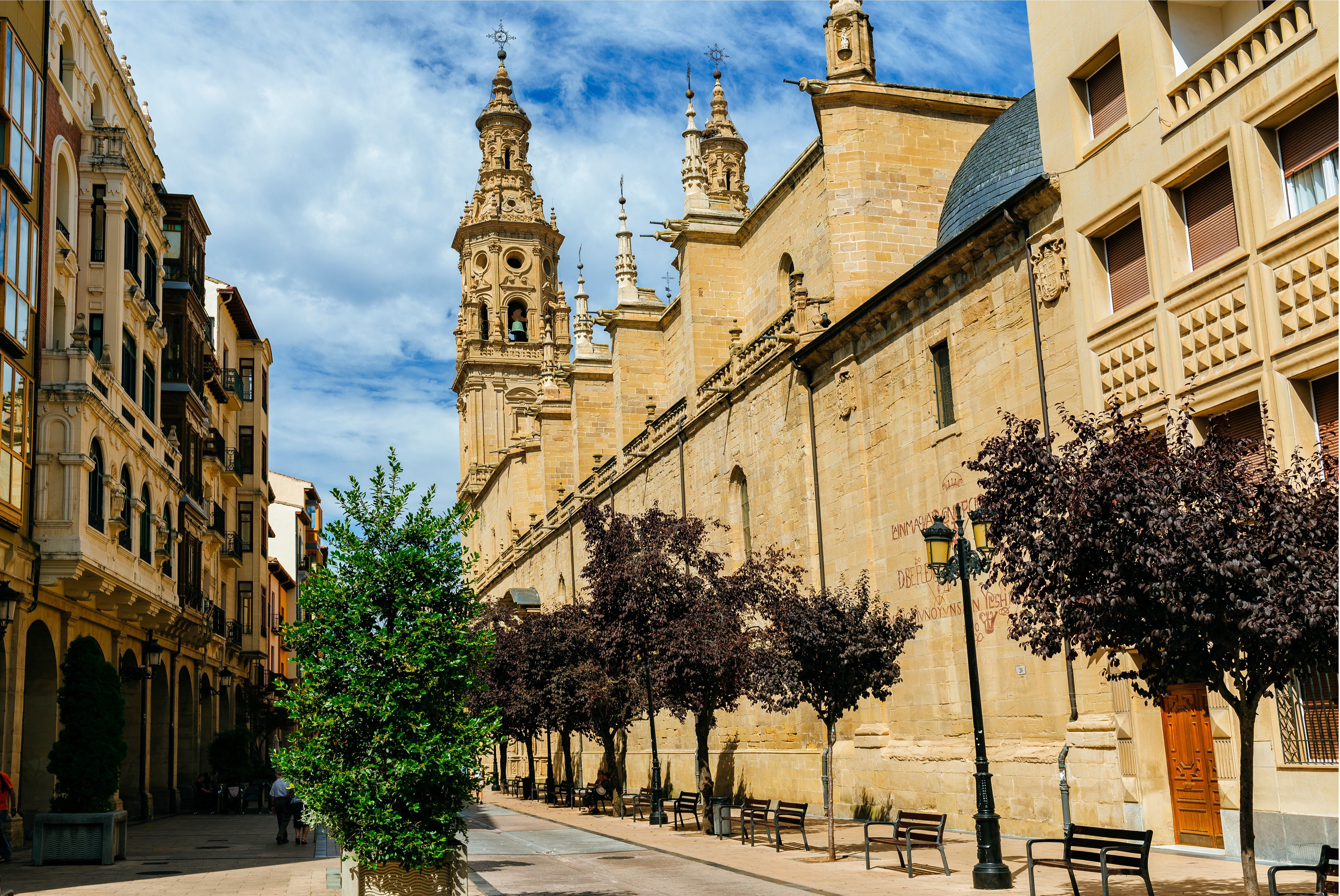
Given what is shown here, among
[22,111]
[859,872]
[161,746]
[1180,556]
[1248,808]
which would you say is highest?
[22,111]

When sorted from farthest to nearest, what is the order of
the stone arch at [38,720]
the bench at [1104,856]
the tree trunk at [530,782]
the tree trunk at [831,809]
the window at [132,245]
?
the tree trunk at [530,782], the window at [132,245], the stone arch at [38,720], the tree trunk at [831,809], the bench at [1104,856]

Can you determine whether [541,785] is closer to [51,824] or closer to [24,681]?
[24,681]

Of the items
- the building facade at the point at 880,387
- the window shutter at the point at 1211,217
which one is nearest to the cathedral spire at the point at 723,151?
the building facade at the point at 880,387

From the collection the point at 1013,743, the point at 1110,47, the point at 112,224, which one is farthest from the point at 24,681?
the point at 1110,47

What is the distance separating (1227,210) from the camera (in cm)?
1435

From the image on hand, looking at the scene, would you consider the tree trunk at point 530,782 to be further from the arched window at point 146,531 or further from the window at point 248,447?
the window at point 248,447

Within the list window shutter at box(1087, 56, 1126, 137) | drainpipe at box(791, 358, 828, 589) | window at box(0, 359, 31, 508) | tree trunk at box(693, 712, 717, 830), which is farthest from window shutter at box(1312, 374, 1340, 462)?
window at box(0, 359, 31, 508)

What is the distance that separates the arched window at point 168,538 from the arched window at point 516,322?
50838 mm

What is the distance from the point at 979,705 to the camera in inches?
569

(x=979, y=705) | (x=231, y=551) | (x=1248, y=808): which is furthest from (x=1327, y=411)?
(x=231, y=551)

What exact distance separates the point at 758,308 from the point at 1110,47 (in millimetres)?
17704

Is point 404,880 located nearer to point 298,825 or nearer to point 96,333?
point 298,825

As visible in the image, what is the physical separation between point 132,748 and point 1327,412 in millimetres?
A: 31933

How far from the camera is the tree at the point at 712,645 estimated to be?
2314 cm
